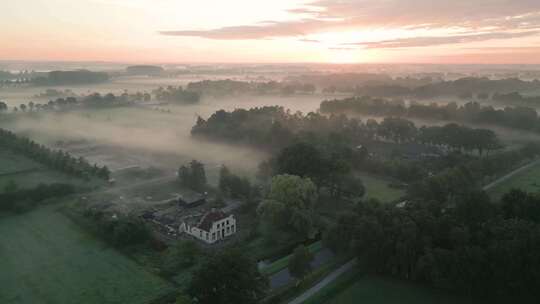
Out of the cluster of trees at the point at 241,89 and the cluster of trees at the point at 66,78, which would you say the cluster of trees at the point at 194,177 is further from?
the cluster of trees at the point at 66,78

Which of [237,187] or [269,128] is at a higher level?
[269,128]

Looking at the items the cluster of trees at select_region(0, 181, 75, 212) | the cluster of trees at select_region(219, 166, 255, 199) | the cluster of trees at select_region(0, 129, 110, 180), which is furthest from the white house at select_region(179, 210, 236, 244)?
the cluster of trees at select_region(0, 129, 110, 180)

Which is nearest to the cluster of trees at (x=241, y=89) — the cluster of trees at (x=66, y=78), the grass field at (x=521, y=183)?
the cluster of trees at (x=66, y=78)

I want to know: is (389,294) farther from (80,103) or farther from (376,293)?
(80,103)

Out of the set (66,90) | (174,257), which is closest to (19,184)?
(174,257)

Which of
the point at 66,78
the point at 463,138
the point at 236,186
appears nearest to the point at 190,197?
the point at 236,186

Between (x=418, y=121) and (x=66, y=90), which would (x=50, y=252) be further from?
(x=66, y=90)
